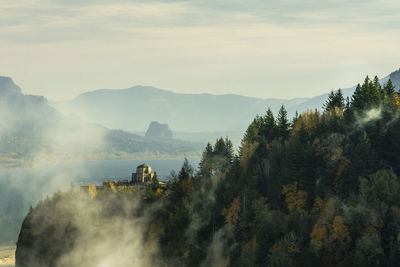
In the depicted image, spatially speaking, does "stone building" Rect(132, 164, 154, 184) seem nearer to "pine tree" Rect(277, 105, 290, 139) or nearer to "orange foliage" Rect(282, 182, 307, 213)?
"pine tree" Rect(277, 105, 290, 139)

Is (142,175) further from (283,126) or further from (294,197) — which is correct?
(294,197)

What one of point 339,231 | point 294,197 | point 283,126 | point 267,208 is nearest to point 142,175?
point 283,126

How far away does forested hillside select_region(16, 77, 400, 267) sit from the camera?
92.9 metres

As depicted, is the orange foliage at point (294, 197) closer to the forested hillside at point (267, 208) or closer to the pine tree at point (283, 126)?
the forested hillside at point (267, 208)

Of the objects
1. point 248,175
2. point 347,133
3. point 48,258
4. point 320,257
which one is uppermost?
point 347,133

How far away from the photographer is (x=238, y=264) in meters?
102

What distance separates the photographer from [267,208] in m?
108

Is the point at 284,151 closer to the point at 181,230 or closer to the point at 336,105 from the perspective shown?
the point at 336,105

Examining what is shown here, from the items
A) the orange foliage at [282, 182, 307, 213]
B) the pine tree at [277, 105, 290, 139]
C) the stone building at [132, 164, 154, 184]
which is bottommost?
the orange foliage at [282, 182, 307, 213]

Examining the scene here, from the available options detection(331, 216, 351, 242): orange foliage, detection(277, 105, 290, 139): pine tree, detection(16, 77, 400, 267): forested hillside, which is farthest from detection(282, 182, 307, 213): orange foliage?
detection(277, 105, 290, 139): pine tree

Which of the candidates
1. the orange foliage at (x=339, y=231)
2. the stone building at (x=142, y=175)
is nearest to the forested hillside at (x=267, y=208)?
the orange foliage at (x=339, y=231)

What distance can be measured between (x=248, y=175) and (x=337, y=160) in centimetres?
1837

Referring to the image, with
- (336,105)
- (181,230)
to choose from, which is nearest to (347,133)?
(336,105)

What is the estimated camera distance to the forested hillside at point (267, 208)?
92875mm
